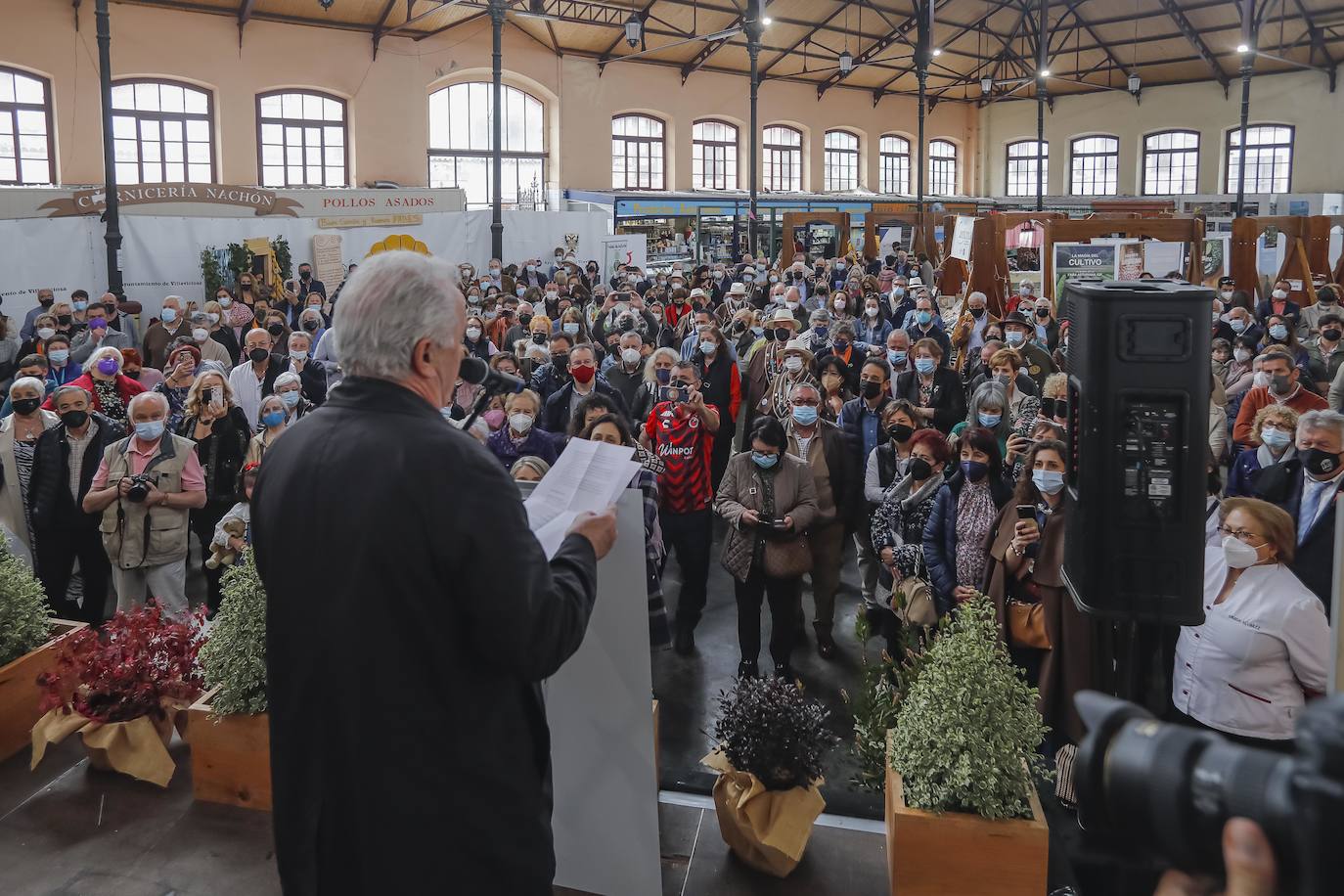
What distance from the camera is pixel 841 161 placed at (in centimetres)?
→ 3612

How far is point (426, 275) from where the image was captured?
6.38ft

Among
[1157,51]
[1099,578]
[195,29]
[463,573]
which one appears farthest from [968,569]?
[1157,51]

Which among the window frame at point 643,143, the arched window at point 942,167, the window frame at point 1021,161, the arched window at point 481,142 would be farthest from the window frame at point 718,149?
the window frame at point 1021,161

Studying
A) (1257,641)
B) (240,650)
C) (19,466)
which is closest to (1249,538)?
(1257,641)

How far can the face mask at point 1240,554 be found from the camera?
3770mm

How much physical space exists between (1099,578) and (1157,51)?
36.3 m

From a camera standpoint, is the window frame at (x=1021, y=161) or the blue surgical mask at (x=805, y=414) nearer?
the blue surgical mask at (x=805, y=414)

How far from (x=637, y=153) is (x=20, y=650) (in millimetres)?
28485

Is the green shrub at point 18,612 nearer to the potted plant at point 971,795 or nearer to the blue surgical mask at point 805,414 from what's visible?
the potted plant at point 971,795

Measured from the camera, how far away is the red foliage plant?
3.83 meters

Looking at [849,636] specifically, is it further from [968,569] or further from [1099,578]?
[1099,578]

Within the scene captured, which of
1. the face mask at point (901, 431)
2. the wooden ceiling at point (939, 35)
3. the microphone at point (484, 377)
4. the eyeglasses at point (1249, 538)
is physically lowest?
the eyeglasses at point (1249, 538)

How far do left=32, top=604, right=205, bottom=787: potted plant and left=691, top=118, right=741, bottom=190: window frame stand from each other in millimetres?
29546

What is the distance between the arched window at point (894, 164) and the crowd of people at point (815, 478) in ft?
95.0
